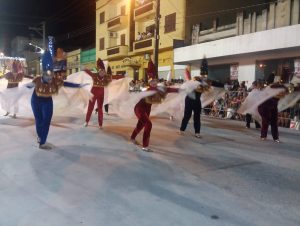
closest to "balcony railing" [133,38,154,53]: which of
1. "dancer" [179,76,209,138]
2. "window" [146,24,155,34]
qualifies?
"window" [146,24,155,34]

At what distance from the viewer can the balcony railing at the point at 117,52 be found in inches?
1373

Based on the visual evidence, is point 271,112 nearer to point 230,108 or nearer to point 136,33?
point 230,108

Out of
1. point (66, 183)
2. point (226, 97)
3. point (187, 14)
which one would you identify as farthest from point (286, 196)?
point (187, 14)

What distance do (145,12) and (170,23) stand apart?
4900 millimetres

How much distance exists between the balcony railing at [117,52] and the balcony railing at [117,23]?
224cm

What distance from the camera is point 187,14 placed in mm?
25281

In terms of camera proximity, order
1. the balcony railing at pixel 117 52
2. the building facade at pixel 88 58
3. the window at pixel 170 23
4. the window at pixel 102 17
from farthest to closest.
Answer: the building facade at pixel 88 58 → the window at pixel 102 17 → the balcony railing at pixel 117 52 → the window at pixel 170 23

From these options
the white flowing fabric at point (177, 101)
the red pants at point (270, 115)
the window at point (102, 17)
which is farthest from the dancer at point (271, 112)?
the window at point (102, 17)

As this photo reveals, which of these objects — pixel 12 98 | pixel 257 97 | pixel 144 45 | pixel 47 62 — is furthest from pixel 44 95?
pixel 144 45

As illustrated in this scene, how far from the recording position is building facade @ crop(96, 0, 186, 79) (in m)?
26.4

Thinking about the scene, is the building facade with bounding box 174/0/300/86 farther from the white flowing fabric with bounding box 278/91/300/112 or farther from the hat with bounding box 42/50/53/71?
the hat with bounding box 42/50/53/71

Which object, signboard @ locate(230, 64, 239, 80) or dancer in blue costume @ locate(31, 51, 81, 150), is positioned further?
signboard @ locate(230, 64, 239, 80)

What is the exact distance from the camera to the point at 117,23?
36656mm

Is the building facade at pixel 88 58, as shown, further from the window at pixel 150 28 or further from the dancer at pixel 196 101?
the dancer at pixel 196 101
